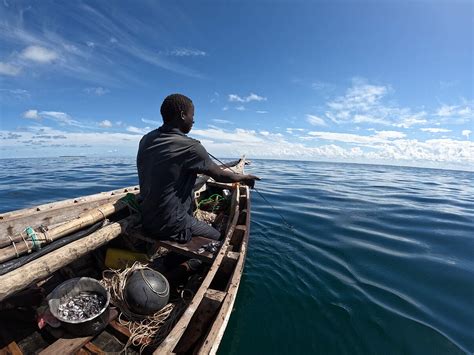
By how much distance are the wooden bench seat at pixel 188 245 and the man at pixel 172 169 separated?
11 cm

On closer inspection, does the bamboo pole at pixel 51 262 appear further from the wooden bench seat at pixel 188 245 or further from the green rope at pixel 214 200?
the green rope at pixel 214 200

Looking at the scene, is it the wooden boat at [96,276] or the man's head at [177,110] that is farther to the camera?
the man's head at [177,110]

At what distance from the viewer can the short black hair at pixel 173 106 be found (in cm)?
418

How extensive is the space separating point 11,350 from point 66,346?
2.08ft

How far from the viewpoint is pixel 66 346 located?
286 centimetres

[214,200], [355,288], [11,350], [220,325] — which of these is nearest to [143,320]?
[220,325]

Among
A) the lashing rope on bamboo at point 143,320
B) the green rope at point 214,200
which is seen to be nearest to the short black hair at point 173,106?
the lashing rope on bamboo at point 143,320

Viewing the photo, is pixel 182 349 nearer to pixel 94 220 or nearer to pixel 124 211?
pixel 94 220

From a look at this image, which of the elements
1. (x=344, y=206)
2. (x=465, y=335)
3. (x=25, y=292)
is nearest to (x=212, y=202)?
(x=25, y=292)

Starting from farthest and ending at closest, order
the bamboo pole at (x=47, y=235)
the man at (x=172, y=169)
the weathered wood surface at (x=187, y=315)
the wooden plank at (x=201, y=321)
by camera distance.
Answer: the man at (x=172, y=169) < the bamboo pole at (x=47, y=235) < the wooden plank at (x=201, y=321) < the weathered wood surface at (x=187, y=315)

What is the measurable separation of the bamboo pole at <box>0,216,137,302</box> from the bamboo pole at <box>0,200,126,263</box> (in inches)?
21.3

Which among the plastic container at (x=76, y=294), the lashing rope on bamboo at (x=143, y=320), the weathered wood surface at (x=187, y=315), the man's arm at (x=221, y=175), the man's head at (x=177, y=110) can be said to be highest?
the man's head at (x=177, y=110)

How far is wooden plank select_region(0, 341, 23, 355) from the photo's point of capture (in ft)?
9.30

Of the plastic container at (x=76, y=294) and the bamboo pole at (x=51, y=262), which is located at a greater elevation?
the bamboo pole at (x=51, y=262)
